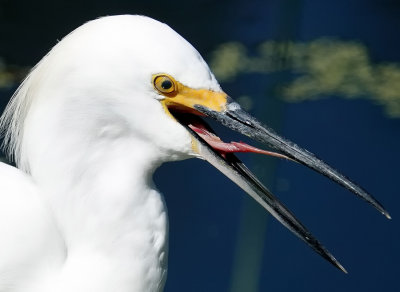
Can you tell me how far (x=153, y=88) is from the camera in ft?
4.73

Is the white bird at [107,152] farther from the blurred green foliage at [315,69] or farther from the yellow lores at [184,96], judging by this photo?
the blurred green foliage at [315,69]

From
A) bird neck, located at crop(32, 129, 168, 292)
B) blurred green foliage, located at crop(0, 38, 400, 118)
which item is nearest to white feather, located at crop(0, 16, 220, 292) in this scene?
bird neck, located at crop(32, 129, 168, 292)

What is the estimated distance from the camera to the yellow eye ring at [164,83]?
143cm

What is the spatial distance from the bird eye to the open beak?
39 millimetres

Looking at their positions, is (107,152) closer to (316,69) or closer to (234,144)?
(234,144)

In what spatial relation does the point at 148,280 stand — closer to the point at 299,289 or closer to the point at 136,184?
the point at 136,184

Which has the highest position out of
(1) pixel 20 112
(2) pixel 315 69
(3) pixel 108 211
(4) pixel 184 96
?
(2) pixel 315 69

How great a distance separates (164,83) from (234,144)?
0.20 metres

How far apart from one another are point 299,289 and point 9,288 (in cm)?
135

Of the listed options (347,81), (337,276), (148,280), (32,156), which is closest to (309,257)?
(337,276)

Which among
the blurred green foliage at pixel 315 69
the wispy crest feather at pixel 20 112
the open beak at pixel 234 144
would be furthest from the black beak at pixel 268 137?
the blurred green foliage at pixel 315 69

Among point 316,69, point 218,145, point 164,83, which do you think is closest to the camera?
point 164,83

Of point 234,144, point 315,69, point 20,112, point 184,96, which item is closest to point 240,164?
point 234,144

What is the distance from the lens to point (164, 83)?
1434mm
